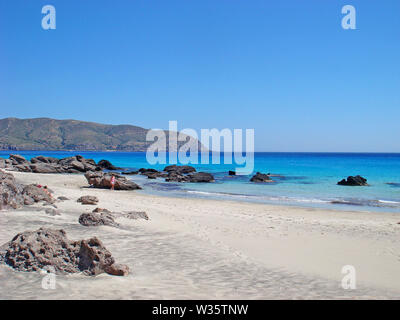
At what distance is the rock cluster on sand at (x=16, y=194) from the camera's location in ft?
37.4

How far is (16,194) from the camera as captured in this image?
12141 mm

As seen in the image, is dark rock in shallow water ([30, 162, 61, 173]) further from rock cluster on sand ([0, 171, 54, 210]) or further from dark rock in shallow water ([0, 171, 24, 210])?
dark rock in shallow water ([0, 171, 24, 210])

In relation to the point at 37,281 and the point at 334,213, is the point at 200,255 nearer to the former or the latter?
the point at 37,281

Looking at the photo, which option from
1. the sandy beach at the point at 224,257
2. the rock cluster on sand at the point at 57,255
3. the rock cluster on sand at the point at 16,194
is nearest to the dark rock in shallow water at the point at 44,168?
the sandy beach at the point at 224,257

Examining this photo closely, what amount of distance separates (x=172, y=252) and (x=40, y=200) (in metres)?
7.57

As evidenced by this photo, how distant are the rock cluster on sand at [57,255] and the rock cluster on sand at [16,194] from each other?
5.81 m

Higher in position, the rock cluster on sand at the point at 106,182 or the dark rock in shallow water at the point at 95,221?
the dark rock in shallow water at the point at 95,221

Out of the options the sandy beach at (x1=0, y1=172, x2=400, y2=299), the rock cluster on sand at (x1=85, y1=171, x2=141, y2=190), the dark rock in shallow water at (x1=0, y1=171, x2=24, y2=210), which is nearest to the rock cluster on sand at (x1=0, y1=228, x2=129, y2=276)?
the sandy beach at (x1=0, y1=172, x2=400, y2=299)

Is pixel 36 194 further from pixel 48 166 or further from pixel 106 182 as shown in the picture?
pixel 48 166

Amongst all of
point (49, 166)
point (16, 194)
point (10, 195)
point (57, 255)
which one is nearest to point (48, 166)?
point (49, 166)

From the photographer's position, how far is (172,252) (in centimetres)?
827

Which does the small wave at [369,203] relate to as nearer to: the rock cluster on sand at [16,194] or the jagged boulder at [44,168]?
the rock cluster on sand at [16,194]

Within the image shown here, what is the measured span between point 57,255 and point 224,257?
3773mm
